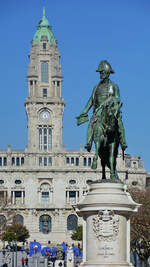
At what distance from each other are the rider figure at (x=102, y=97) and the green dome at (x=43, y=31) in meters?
131

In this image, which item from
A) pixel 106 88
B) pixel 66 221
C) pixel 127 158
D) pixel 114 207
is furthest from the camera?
pixel 127 158

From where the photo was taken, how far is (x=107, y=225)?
21344 millimetres

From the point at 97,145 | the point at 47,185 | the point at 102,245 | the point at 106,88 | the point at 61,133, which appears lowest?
the point at 102,245

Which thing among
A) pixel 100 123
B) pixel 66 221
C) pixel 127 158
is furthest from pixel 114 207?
pixel 127 158

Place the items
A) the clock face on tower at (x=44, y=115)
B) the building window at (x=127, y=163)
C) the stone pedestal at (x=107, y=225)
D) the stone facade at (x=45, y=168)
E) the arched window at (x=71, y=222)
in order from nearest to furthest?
the stone pedestal at (x=107, y=225), the stone facade at (x=45, y=168), the arched window at (x=71, y=222), the clock face on tower at (x=44, y=115), the building window at (x=127, y=163)

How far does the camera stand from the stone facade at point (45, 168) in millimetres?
146500

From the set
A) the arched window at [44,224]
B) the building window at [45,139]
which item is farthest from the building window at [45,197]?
the building window at [45,139]

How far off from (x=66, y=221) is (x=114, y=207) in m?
127

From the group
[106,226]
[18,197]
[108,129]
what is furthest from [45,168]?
[106,226]

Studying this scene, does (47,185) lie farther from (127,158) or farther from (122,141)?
(122,141)

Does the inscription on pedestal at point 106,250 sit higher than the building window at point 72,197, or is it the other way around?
the building window at point 72,197

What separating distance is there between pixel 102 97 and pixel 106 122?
0.90m

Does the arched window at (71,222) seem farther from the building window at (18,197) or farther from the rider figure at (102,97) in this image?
the rider figure at (102,97)

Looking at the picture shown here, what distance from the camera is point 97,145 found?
22.1 m
